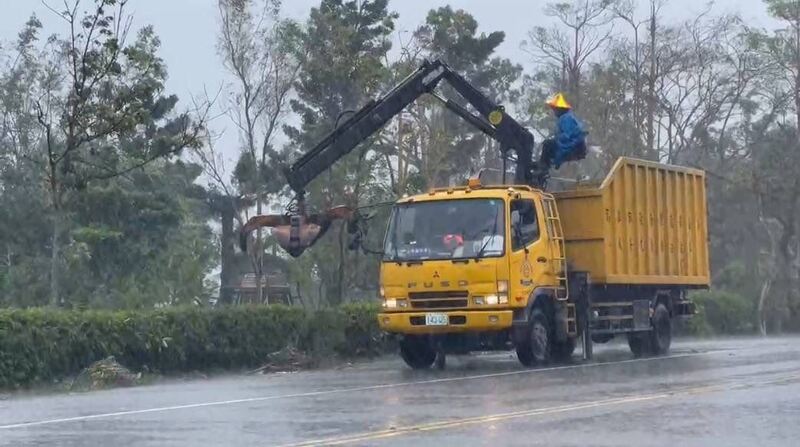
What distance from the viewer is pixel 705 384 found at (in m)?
16.5

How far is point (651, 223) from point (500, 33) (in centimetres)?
2229

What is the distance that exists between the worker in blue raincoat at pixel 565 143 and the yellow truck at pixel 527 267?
1.93 ft

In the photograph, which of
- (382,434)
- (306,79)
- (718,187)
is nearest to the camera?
(382,434)

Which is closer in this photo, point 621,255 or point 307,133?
point 621,255

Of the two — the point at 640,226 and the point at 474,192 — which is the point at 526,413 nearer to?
the point at 474,192

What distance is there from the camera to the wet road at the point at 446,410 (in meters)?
11.4

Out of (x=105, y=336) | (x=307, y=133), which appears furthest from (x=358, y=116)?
(x=307, y=133)

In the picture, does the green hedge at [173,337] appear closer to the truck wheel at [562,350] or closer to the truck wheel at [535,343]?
the truck wheel at [562,350]

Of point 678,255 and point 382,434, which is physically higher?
point 678,255

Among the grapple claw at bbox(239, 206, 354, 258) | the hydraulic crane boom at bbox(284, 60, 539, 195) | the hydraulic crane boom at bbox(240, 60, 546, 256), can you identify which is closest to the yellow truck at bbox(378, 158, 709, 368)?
the hydraulic crane boom at bbox(240, 60, 546, 256)

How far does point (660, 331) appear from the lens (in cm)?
2497

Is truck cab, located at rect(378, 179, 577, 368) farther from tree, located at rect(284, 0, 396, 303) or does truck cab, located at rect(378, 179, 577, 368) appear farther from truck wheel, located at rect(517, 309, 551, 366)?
tree, located at rect(284, 0, 396, 303)

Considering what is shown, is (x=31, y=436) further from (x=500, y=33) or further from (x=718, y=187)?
(x=718, y=187)

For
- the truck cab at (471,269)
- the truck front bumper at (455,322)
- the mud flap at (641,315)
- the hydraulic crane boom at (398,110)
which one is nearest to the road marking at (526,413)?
the truck front bumper at (455,322)
